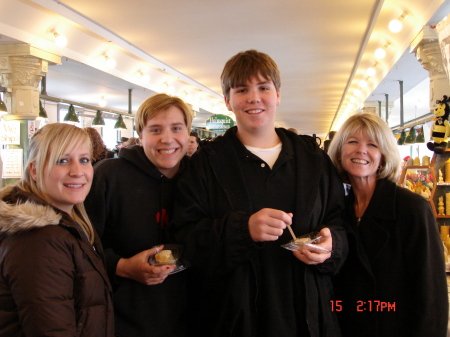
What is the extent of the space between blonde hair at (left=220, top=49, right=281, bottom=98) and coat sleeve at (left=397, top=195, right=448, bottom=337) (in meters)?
0.89

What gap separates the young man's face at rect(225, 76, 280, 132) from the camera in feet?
5.86

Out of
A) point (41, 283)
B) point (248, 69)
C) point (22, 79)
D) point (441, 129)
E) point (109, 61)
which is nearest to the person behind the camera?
point (41, 283)

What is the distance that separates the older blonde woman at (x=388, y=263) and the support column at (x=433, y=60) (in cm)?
447

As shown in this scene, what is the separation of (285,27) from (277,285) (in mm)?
6047

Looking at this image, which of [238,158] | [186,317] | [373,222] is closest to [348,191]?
[373,222]

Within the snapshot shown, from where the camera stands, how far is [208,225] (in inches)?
66.4

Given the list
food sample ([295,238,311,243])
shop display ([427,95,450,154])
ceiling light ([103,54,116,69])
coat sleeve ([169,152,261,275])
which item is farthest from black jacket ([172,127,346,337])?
ceiling light ([103,54,116,69])

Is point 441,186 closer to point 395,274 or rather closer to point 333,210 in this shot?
point 395,274

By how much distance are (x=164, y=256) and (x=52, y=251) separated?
466mm

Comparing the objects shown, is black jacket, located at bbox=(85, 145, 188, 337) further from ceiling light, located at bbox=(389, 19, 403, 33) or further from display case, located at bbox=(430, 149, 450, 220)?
ceiling light, located at bbox=(389, 19, 403, 33)

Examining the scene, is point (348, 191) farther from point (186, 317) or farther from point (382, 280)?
point (186, 317)

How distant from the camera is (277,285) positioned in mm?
1698

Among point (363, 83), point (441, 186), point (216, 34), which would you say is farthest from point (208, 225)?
point (363, 83)

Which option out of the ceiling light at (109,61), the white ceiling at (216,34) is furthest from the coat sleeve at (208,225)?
the ceiling light at (109,61)
